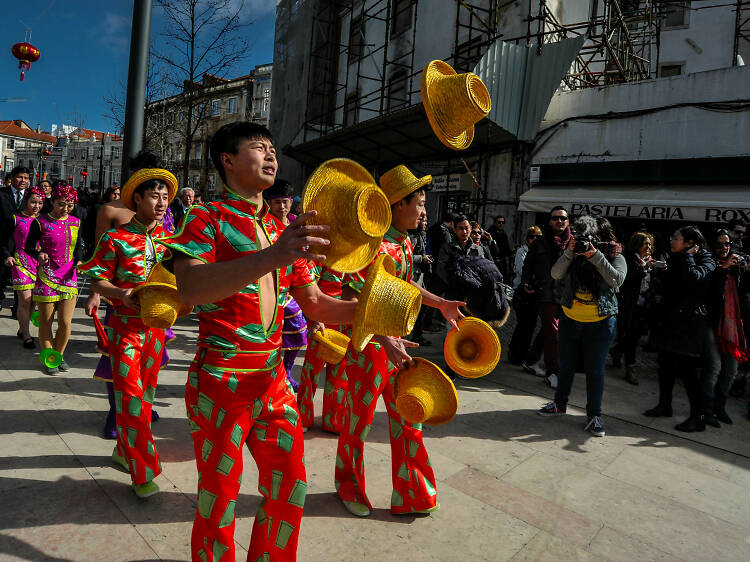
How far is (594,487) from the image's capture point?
340 centimetres

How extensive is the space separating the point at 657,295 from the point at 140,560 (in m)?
6.08

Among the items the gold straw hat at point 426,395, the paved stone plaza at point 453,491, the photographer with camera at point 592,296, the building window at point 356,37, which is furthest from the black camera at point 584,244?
the building window at point 356,37

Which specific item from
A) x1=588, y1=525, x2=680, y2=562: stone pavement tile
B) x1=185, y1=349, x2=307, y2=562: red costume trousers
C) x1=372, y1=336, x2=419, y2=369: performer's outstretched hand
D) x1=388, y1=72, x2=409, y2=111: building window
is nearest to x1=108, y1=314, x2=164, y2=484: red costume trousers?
x1=185, y1=349, x2=307, y2=562: red costume trousers

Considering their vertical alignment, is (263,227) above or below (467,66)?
below

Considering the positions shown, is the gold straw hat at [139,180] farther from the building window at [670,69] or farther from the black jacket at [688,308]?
the building window at [670,69]

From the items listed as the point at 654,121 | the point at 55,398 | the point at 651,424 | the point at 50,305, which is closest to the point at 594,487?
the point at 651,424

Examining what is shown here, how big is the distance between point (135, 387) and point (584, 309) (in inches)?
142

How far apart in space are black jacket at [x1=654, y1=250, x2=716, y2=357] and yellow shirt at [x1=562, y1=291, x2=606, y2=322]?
0.98 m

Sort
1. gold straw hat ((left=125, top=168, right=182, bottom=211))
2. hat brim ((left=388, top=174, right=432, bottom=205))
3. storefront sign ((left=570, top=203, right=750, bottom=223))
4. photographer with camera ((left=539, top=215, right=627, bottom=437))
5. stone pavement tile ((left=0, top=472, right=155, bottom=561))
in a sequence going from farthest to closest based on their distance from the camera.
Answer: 1. storefront sign ((left=570, top=203, right=750, bottom=223))
2. photographer with camera ((left=539, top=215, right=627, bottom=437))
3. gold straw hat ((left=125, top=168, right=182, bottom=211))
4. hat brim ((left=388, top=174, right=432, bottom=205))
5. stone pavement tile ((left=0, top=472, right=155, bottom=561))

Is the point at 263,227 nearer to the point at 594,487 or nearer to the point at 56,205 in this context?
the point at 594,487

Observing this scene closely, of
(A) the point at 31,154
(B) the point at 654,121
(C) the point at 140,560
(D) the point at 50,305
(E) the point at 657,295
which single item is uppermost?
(A) the point at 31,154

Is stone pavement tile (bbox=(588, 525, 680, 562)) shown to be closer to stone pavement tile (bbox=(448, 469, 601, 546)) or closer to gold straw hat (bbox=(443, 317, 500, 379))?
stone pavement tile (bbox=(448, 469, 601, 546))

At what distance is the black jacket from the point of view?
4.71m

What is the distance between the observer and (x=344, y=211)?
5.58 feet
